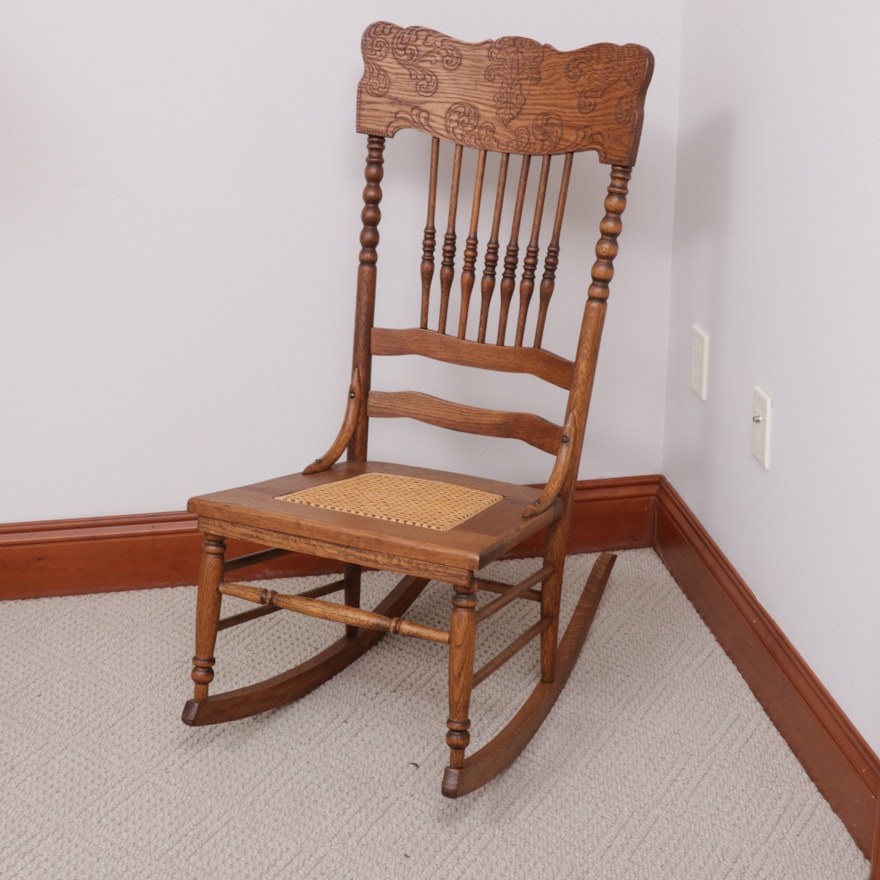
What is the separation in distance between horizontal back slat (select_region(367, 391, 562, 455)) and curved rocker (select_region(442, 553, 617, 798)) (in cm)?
31

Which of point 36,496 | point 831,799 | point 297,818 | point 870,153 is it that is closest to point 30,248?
point 36,496

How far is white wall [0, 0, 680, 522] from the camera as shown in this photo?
165 cm

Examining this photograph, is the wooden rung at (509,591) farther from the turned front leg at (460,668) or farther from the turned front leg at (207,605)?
the turned front leg at (207,605)

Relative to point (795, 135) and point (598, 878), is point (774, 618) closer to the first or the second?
point (598, 878)

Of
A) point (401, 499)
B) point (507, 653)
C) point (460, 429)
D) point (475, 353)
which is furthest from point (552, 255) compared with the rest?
point (507, 653)

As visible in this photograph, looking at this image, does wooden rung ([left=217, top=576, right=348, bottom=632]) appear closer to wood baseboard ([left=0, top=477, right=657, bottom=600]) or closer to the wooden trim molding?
wood baseboard ([left=0, top=477, right=657, bottom=600])

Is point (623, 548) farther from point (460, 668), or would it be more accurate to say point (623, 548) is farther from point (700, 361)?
point (460, 668)

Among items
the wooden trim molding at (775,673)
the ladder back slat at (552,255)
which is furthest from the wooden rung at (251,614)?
the wooden trim molding at (775,673)

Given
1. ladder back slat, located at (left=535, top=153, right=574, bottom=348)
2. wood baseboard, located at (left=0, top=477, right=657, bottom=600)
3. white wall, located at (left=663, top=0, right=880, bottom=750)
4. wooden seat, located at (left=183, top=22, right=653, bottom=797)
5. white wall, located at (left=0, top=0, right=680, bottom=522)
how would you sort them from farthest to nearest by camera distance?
1. wood baseboard, located at (left=0, top=477, right=657, bottom=600)
2. white wall, located at (left=0, top=0, right=680, bottom=522)
3. ladder back slat, located at (left=535, top=153, right=574, bottom=348)
4. wooden seat, located at (left=183, top=22, right=653, bottom=797)
5. white wall, located at (left=663, top=0, right=880, bottom=750)

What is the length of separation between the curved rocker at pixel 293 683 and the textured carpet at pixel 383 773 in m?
0.02

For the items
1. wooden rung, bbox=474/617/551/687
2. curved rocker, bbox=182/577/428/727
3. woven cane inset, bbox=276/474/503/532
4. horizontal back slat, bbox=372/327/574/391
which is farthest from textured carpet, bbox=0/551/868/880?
horizontal back slat, bbox=372/327/574/391

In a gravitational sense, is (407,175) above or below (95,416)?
above

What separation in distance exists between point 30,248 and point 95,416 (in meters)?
0.30

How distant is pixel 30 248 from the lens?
1.69 meters
